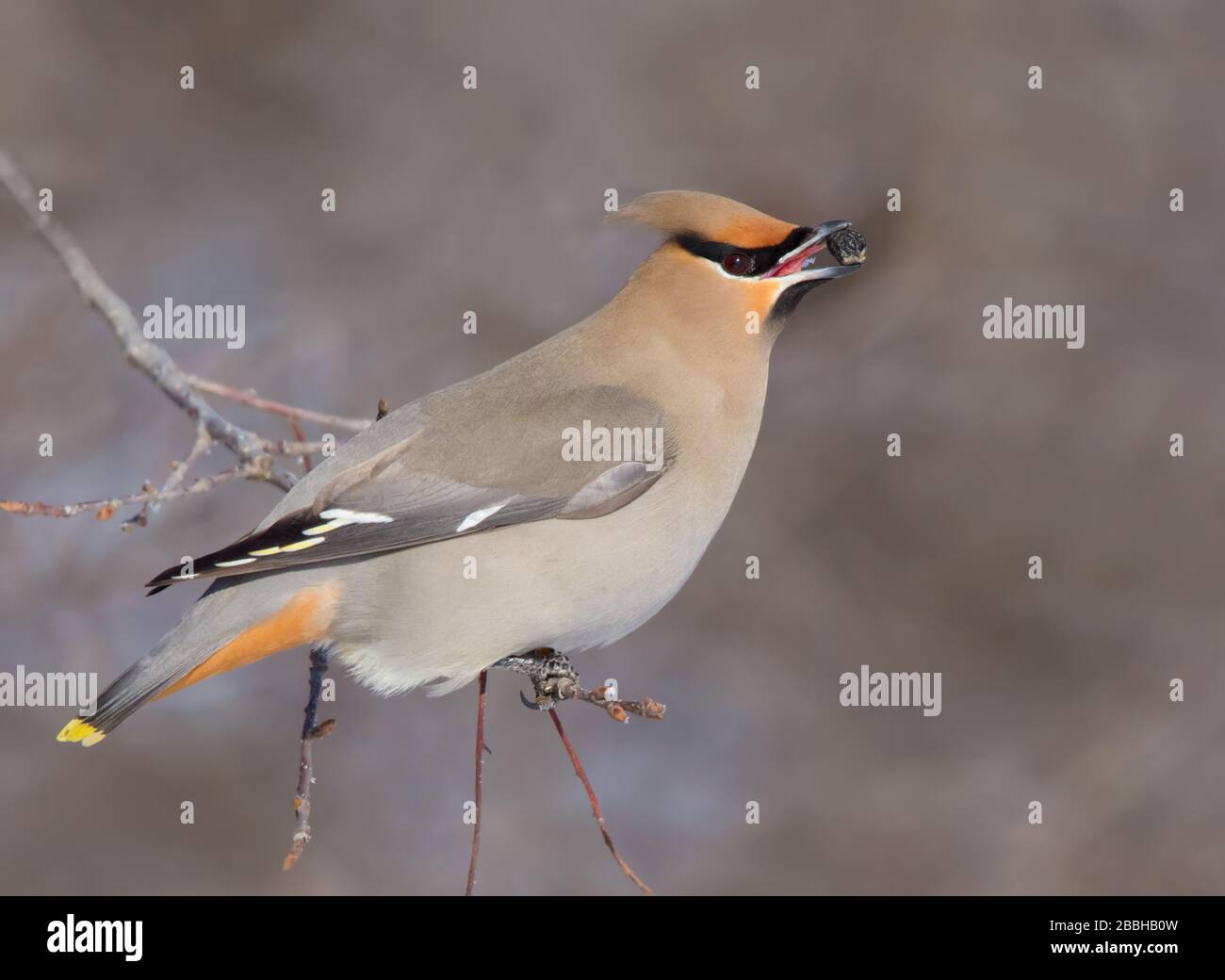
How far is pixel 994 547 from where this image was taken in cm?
545

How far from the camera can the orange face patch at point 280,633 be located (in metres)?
3.05

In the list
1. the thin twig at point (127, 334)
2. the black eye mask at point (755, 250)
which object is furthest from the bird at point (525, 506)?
the thin twig at point (127, 334)

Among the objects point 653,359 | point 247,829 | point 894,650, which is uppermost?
point 653,359

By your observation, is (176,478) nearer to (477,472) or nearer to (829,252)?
(477,472)

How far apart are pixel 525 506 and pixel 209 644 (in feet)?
2.38

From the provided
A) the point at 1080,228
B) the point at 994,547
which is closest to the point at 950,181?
the point at 1080,228

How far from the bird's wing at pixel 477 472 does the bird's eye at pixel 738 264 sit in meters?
0.38

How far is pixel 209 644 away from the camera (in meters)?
3.04

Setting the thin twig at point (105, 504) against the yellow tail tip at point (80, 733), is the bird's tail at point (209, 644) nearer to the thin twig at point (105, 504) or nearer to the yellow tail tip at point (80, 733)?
the yellow tail tip at point (80, 733)

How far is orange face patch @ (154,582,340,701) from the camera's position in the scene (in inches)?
120

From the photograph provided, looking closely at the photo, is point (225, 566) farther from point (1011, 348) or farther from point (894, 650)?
point (1011, 348)

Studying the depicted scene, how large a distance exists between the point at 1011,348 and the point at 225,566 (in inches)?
143

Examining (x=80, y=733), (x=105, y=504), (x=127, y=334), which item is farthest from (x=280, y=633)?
(x=127, y=334)

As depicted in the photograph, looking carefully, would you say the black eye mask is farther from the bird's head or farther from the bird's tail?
the bird's tail
